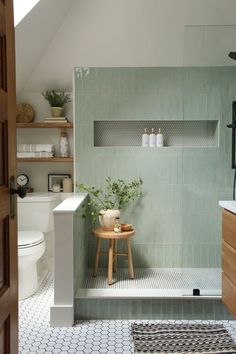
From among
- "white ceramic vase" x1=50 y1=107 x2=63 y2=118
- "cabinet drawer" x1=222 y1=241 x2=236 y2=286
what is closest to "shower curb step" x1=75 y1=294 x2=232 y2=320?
"cabinet drawer" x1=222 y1=241 x2=236 y2=286

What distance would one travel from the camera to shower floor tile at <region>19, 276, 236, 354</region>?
7.88 ft

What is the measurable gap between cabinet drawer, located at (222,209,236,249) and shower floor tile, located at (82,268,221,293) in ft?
2.21

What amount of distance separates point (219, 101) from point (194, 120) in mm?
275

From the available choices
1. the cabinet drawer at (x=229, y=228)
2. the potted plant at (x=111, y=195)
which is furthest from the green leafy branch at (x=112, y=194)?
the cabinet drawer at (x=229, y=228)

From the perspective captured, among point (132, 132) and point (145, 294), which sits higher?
point (132, 132)

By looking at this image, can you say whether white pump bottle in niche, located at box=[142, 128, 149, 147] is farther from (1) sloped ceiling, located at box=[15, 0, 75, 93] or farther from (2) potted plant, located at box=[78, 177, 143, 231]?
(1) sloped ceiling, located at box=[15, 0, 75, 93]

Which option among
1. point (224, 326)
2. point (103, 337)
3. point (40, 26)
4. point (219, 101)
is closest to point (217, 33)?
point (219, 101)

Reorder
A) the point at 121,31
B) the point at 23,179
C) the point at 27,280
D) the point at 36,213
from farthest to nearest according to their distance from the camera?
the point at 23,179
the point at 36,213
the point at 121,31
the point at 27,280

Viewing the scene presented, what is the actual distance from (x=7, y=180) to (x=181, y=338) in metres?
1.78

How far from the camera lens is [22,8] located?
9.22 feet

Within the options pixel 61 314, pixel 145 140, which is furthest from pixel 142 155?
pixel 61 314

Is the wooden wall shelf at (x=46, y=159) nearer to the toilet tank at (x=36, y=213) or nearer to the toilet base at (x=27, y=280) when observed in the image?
the toilet tank at (x=36, y=213)

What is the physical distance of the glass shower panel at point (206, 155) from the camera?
10.3 ft

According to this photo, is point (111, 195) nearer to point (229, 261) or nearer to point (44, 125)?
point (44, 125)
